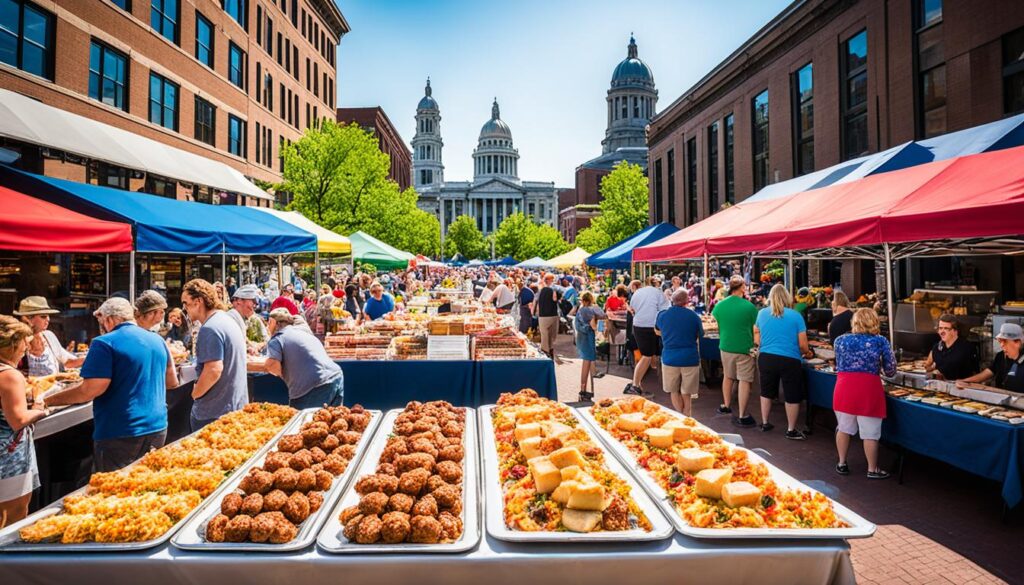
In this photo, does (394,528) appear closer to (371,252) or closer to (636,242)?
(636,242)

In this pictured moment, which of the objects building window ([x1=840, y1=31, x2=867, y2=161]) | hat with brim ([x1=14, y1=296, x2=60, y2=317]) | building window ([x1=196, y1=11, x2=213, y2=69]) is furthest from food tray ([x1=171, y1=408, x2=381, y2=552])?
building window ([x1=196, y1=11, x2=213, y2=69])

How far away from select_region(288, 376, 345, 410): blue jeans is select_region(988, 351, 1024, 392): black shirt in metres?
6.95

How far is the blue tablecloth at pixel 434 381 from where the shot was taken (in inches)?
316

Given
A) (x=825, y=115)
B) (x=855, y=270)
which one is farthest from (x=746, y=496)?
(x=825, y=115)

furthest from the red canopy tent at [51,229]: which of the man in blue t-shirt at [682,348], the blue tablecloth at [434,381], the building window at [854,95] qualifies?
the building window at [854,95]

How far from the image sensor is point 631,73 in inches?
4528

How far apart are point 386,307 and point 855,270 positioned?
694 inches

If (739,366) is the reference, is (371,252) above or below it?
above

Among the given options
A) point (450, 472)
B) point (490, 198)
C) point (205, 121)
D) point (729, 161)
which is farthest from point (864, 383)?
point (490, 198)

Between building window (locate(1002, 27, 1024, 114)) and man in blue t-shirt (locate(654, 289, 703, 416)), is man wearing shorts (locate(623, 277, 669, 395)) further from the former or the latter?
building window (locate(1002, 27, 1024, 114))

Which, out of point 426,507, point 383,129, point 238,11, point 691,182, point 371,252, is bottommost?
point 426,507

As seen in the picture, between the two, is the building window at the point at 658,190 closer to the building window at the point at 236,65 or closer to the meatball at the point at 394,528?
the building window at the point at 236,65

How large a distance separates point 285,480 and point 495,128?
6024 inches

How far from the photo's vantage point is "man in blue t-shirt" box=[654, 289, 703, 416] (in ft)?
26.5
